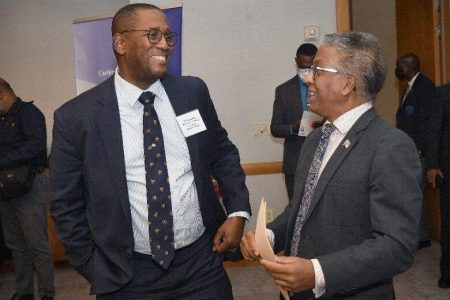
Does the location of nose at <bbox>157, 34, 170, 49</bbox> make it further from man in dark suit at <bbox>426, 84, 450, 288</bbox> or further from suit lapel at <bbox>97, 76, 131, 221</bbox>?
man in dark suit at <bbox>426, 84, 450, 288</bbox>

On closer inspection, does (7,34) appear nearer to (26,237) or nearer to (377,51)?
(26,237)

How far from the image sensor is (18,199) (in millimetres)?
4340

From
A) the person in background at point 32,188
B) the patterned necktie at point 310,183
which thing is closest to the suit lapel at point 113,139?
the patterned necktie at point 310,183

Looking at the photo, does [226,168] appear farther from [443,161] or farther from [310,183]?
[443,161]

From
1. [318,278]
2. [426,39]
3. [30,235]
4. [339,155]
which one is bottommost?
[30,235]

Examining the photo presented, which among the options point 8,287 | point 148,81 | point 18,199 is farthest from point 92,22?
point 8,287

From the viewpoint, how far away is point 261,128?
543 centimetres

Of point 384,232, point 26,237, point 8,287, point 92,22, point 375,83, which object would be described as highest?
point 92,22

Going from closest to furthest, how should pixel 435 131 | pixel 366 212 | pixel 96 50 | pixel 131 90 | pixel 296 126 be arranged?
pixel 366 212
pixel 131 90
pixel 96 50
pixel 435 131
pixel 296 126

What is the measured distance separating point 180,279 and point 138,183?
0.38m

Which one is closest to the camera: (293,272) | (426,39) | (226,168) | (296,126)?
(293,272)

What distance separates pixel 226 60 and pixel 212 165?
10.1ft

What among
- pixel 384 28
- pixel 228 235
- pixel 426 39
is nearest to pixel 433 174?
pixel 426 39

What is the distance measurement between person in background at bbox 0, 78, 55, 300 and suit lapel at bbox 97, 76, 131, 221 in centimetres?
235
